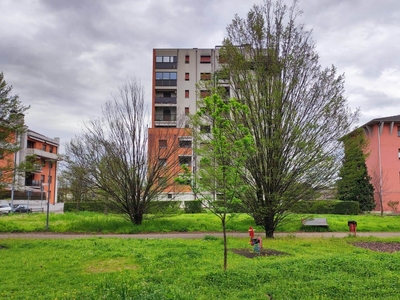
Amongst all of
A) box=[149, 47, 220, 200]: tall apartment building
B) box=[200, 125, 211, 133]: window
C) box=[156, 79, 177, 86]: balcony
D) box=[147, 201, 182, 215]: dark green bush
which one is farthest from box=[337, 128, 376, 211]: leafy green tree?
box=[156, 79, 177, 86]: balcony

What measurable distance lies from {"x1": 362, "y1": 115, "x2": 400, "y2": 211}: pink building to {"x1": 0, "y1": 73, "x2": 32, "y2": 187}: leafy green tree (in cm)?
3421

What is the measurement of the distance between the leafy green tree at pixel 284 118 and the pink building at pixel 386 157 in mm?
25349

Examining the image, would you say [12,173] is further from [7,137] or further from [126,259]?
[126,259]

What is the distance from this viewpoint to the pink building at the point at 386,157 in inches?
1467

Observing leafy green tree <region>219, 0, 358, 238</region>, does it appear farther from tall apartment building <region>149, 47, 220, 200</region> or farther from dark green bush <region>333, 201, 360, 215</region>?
tall apartment building <region>149, 47, 220, 200</region>

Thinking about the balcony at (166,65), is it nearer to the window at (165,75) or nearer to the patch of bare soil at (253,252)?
the window at (165,75)

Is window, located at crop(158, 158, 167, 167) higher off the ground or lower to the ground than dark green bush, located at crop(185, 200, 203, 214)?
higher

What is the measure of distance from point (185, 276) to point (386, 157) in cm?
3769

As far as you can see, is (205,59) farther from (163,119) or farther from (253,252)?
(253,252)

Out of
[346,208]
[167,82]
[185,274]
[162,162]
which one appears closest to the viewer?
[185,274]

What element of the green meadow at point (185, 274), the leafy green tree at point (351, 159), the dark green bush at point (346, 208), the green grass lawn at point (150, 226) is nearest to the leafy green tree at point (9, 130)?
the green meadow at point (185, 274)

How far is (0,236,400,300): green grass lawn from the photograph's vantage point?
5.93 metres

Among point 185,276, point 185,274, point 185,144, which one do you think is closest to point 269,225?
point 185,144

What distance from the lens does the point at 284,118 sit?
1523cm
